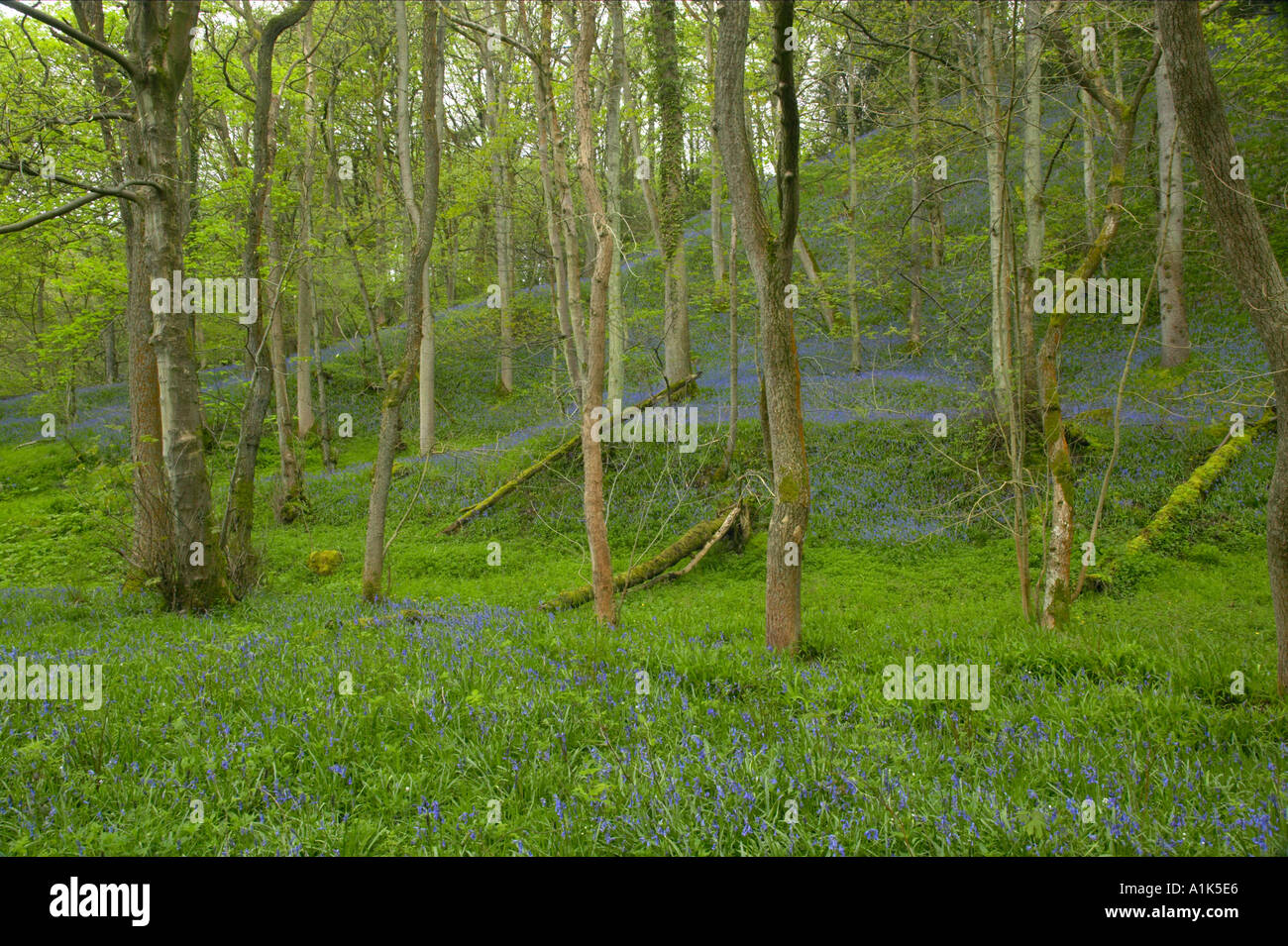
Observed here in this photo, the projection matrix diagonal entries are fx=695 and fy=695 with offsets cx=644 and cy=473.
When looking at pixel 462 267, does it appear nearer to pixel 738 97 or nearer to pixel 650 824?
Answer: pixel 738 97

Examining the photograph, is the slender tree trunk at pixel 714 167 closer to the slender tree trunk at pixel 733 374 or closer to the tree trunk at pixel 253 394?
the slender tree trunk at pixel 733 374

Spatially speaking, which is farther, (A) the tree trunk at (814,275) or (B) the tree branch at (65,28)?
(A) the tree trunk at (814,275)

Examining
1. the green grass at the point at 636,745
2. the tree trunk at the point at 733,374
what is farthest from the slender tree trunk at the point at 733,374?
the green grass at the point at 636,745

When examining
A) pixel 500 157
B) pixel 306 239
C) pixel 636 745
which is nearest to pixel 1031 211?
pixel 636 745

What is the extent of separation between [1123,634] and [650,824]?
601 cm

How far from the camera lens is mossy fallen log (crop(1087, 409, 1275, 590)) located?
10875 mm

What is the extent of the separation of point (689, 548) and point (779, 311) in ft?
23.5

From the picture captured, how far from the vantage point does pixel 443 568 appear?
14.0 metres

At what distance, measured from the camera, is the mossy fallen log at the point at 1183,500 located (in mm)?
10875

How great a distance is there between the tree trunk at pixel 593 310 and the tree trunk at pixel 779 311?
158 cm

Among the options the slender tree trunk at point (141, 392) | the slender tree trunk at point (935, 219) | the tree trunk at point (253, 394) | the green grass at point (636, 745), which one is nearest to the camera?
the green grass at point (636, 745)

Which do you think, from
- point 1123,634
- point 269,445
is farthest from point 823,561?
point 269,445

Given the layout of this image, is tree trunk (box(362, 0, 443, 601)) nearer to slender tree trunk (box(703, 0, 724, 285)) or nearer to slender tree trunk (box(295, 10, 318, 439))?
slender tree trunk (box(295, 10, 318, 439))

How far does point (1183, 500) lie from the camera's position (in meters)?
12.3
